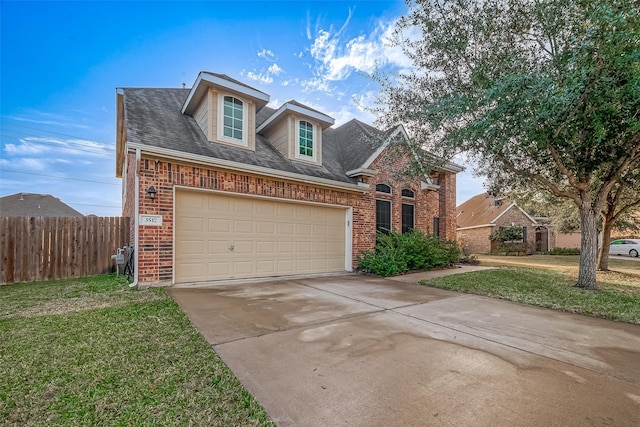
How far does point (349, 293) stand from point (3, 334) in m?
5.35

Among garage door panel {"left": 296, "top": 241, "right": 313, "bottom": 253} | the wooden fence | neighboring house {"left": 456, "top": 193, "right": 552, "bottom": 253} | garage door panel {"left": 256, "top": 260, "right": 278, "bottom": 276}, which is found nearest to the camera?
the wooden fence

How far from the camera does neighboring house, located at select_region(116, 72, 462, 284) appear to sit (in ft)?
21.6

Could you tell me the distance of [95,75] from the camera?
10680 mm

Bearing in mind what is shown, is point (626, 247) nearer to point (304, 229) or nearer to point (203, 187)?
point (304, 229)

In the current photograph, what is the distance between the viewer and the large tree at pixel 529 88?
16.5 ft

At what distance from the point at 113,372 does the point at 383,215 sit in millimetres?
9488

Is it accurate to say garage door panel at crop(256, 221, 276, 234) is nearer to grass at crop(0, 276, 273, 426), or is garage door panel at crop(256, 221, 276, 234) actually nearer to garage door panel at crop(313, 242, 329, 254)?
garage door panel at crop(313, 242, 329, 254)

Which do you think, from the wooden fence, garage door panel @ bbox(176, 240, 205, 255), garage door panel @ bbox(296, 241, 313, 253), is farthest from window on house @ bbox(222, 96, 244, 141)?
the wooden fence

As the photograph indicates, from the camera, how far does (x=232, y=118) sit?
27.7 feet

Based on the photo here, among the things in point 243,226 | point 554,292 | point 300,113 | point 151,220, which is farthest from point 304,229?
point 554,292

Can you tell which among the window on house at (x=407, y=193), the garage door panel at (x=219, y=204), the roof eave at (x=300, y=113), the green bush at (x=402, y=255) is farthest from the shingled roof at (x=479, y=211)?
the garage door panel at (x=219, y=204)

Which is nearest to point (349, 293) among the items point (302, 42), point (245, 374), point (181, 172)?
point (245, 374)

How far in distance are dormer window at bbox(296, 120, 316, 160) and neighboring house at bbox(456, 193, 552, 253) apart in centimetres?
1614

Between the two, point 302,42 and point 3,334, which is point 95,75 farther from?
point 3,334
